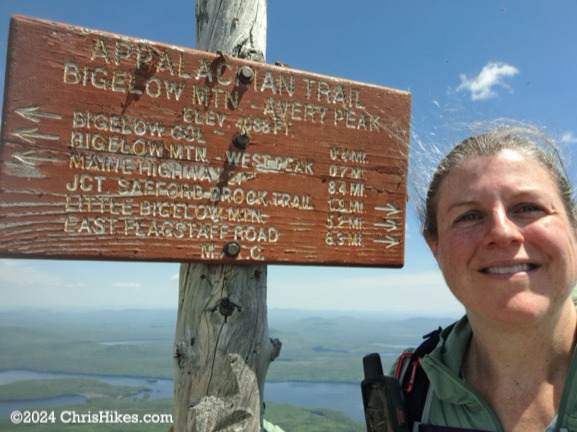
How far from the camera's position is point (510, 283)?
6.07ft

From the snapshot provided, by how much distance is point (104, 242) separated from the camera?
2047mm

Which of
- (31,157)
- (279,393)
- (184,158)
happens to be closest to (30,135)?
(31,157)

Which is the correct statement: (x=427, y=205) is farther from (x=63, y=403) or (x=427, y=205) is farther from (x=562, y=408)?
(x=63, y=403)

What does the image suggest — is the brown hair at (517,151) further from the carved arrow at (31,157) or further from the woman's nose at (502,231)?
the carved arrow at (31,157)

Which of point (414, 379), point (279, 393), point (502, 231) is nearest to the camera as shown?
point (502, 231)

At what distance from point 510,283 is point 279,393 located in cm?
7931

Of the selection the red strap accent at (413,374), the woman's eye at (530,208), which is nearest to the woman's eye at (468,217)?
the woman's eye at (530,208)

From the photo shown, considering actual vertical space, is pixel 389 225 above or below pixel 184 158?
below

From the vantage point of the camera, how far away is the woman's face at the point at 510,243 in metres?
1.84

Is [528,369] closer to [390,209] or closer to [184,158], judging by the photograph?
[390,209]

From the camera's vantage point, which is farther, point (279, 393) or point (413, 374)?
point (279, 393)

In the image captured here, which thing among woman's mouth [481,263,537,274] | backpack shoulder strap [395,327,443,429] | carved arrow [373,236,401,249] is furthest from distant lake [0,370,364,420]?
woman's mouth [481,263,537,274]

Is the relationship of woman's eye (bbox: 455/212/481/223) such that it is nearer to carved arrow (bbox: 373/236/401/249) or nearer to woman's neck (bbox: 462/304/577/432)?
woman's neck (bbox: 462/304/577/432)

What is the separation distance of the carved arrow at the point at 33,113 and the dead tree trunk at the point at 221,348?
943mm
